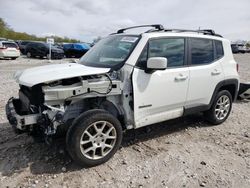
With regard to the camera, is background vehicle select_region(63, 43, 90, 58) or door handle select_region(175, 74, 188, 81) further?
background vehicle select_region(63, 43, 90, 58)

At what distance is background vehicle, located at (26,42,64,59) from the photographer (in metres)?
23.4

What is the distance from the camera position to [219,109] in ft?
16.5

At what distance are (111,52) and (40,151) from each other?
1.92 metres

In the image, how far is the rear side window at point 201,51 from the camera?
432 cm

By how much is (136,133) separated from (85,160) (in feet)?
4.74

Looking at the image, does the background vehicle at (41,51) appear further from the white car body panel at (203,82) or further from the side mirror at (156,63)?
the side mirror at (156,63)

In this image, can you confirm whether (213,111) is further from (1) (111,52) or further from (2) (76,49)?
(2) (76,49)

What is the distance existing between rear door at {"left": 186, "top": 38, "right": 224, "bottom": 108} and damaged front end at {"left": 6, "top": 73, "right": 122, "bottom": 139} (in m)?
1.54

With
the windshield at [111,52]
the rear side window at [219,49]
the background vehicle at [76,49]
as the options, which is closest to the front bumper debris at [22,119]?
the windshield at [111,52]

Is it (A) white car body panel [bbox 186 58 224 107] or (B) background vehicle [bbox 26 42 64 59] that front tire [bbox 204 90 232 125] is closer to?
(A) white car body panel [bbox 186 58 224 107]

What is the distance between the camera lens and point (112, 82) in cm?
340

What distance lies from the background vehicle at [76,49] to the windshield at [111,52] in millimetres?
21928

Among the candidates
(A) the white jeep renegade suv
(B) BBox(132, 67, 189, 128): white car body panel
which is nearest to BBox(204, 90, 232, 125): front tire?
(A) the white jeep renegade suv

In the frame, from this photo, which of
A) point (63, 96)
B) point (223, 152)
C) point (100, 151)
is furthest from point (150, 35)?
point (223, 152)
